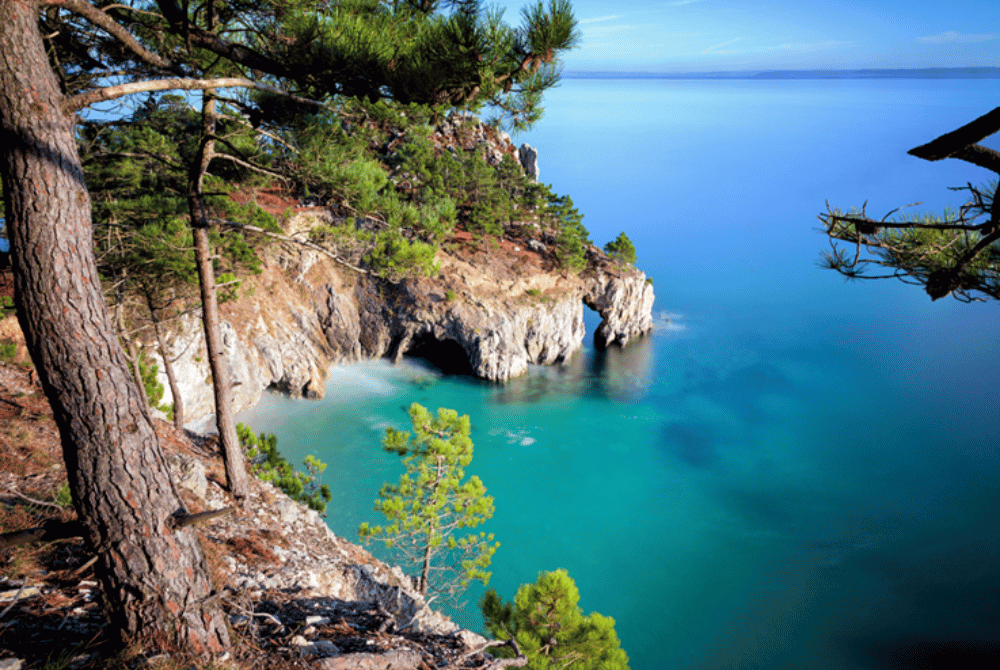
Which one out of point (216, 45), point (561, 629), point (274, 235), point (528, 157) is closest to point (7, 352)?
point (274, 235)

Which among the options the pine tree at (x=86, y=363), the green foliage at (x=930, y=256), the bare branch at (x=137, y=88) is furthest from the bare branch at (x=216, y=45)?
the green foliage at (x=930, y=256)

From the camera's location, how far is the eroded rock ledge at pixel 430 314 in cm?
1705

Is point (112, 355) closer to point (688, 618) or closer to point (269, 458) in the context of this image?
point (269, 458)

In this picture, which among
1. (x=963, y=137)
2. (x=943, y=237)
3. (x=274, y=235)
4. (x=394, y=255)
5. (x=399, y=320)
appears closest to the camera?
(x=963, y=137)

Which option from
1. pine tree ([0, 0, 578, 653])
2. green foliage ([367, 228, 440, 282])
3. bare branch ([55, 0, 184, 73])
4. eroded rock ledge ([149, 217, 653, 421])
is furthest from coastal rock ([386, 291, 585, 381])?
pine tree ([0, 0, 578, 653])

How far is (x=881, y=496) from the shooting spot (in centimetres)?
1655

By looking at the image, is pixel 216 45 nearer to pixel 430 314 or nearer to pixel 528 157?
pixel 430 314

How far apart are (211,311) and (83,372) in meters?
4.14

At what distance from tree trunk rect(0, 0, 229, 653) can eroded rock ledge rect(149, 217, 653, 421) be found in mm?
13523

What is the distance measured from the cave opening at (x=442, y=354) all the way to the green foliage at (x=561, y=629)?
54.9 feet

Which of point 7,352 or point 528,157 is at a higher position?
point 528,157

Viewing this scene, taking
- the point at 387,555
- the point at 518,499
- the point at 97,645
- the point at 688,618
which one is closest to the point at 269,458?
the point at 387,555

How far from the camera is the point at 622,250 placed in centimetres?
2467

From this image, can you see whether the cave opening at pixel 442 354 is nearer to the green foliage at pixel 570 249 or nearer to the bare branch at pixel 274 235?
the green foliage at pixel 570 249
